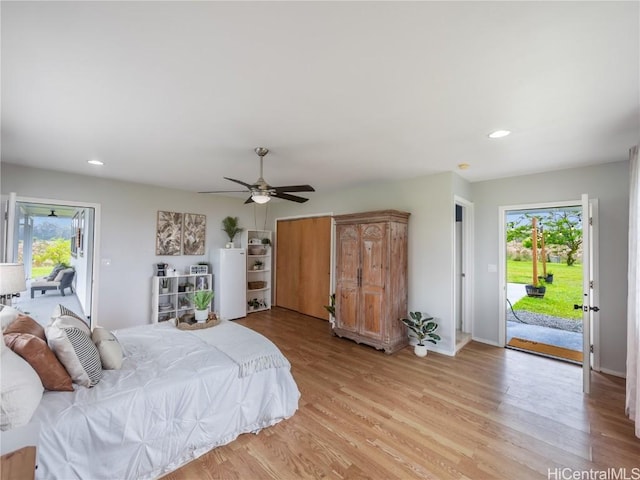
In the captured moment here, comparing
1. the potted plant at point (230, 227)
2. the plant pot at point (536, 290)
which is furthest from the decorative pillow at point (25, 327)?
the plant pot at point (536, 290)

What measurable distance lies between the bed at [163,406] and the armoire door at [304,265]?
301cm

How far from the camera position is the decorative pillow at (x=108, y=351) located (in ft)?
6.36

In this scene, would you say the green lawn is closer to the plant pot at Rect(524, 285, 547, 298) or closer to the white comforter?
the plant pot at Rect(524, 285, 547, 298)

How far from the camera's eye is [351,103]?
2.02m

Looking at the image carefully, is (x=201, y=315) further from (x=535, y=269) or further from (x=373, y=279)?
(x=535, y=269)

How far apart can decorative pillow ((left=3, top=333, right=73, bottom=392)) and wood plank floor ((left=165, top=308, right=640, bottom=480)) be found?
2.96 feet

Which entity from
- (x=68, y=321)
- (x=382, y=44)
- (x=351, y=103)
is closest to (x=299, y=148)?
(x=351, y=103)

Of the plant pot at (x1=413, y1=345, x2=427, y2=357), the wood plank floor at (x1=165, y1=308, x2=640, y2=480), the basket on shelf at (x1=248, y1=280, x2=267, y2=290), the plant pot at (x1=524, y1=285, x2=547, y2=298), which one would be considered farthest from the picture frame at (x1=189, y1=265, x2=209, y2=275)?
the plant pot at (x1=524, y1=285, x2=547, y2=298)

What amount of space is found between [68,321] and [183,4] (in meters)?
2.14

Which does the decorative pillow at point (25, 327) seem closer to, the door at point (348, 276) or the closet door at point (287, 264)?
the door at point (348, 276)

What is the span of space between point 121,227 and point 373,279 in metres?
4.17

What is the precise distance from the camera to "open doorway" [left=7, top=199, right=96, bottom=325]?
6.26 meters

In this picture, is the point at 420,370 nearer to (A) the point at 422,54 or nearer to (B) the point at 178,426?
(B) the point at 178,426

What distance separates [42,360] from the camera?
5.18 ft
